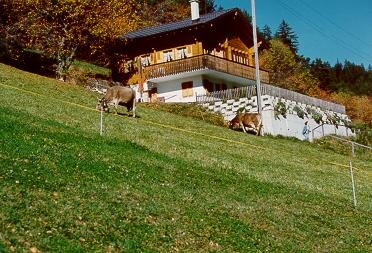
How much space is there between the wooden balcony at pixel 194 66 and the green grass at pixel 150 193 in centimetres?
2980

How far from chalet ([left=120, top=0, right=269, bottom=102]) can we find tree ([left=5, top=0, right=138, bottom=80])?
25.0 feet

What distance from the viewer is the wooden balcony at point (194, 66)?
64438 mm

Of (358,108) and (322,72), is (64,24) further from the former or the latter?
(322,72)

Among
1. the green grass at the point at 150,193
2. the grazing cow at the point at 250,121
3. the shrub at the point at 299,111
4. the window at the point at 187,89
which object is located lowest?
the green grass at the point at 150,193

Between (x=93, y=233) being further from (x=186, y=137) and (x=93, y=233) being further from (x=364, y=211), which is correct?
(x=186, y=137)

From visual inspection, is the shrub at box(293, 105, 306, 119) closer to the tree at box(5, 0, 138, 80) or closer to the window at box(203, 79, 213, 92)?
the window at box(203, 79, 213, 92)

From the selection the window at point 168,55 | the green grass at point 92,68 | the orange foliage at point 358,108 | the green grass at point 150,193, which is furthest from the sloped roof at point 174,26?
the orange foliage at point 358,108

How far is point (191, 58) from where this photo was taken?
65.2 m

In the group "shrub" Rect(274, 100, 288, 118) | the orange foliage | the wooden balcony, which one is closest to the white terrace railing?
"shrub" Rect(274, 100, 288, 118)

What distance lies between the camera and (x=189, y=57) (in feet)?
214

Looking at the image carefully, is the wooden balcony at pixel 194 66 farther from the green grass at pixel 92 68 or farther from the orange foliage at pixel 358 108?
the orange foliage at pixel 358 108

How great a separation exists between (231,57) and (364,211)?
51627 mm

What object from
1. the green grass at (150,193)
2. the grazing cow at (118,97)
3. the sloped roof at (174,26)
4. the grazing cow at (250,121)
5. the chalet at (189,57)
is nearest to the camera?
the green grass at (150,193)

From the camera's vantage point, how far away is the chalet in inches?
2606
